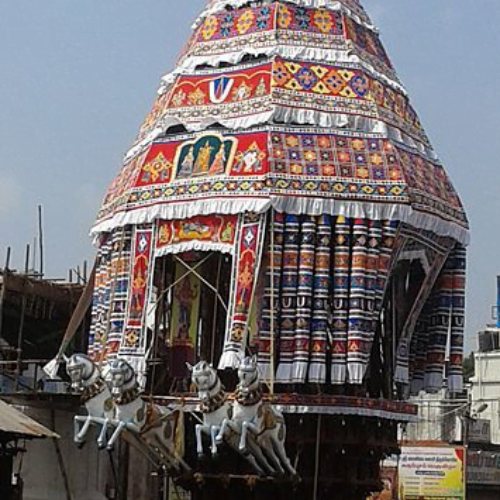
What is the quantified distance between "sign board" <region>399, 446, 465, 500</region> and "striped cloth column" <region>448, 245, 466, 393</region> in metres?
7.96

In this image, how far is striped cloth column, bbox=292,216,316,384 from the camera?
50.0 feet

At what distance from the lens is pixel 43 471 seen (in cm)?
1695

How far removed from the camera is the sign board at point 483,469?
26609 mm

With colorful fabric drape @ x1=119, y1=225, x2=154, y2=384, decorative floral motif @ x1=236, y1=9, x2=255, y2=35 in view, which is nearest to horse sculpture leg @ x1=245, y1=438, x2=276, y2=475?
colorful fabric drape @ x1=119, y1=225, x2=154, y2=384

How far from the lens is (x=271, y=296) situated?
15.2 metres

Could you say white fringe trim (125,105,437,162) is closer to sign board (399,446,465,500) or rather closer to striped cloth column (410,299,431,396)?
striped cloth column (410,299,431,396)

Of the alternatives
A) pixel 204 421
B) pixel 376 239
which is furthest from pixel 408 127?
pixel 204 421

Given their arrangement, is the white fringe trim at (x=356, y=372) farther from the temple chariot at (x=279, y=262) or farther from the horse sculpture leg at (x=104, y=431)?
the horse sculpture leg at (x=104, y=431)

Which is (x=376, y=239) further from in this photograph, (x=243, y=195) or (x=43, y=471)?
(x=43, y=471)

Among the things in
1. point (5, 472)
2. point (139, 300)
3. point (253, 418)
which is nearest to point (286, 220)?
point (139, 300)

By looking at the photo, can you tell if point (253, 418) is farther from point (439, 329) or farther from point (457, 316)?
point (457, 316)

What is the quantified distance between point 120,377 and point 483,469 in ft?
47.8

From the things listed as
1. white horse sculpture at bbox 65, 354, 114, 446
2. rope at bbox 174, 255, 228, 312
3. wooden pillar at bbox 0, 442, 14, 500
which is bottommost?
wooden pillar at bbox 0, 442, 14, 500

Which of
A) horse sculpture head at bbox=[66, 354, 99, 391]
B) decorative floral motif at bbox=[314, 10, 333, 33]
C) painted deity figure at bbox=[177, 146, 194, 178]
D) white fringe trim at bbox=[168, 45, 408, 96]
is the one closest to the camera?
horse sculpture head at bbox=[66, 354, 99, 391]
